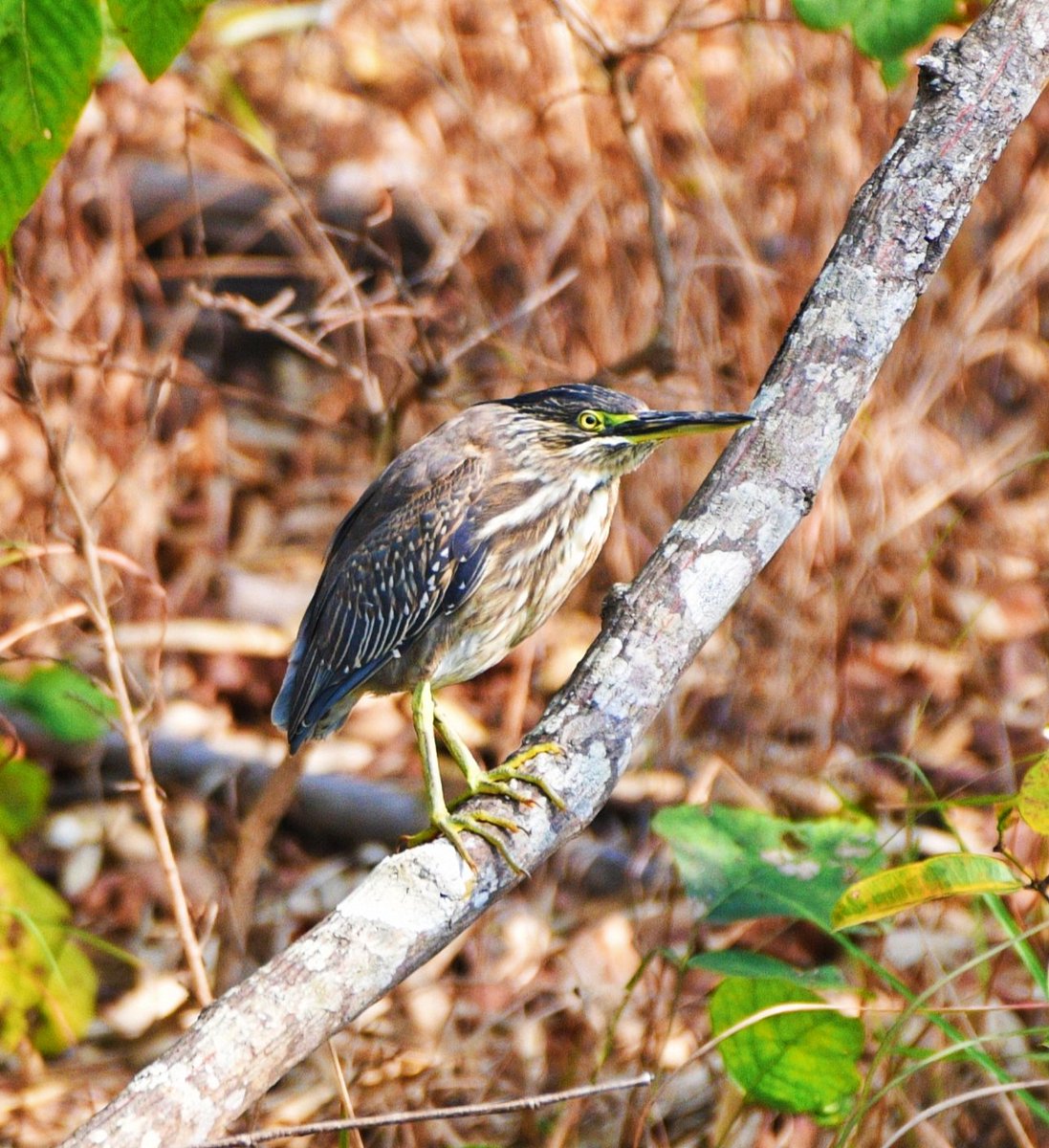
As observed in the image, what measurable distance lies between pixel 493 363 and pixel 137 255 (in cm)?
152

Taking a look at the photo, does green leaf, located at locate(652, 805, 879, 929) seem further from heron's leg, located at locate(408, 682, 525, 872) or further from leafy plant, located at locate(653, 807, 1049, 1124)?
heron's leg, located at locate(408, 682, 525, 872)

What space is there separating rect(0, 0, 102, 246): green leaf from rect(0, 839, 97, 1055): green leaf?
221cm

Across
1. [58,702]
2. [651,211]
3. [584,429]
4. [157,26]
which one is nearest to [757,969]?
[584,429]

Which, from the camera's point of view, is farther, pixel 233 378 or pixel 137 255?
pixel 233 378

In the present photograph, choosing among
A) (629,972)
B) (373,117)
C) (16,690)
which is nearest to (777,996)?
(629,972)

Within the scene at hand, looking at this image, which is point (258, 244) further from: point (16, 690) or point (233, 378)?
point (16, 690)

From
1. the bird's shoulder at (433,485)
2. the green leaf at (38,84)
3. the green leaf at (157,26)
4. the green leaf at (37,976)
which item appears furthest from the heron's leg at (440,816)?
the green leaf at (37,976)

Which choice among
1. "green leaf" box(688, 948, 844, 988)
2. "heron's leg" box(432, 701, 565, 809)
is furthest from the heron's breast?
"green leaf" box(688, 948, 844, 988)

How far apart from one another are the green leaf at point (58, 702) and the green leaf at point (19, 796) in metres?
0.13

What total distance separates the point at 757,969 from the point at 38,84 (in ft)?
6.26

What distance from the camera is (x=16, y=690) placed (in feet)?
13.6

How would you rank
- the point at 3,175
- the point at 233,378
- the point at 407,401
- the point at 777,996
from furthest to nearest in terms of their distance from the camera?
the point at 233,378
the point at 407,401
the point at 777,996
the point at 3,175

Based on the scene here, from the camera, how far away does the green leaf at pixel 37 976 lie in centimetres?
362

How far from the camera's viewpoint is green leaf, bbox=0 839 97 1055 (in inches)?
142
